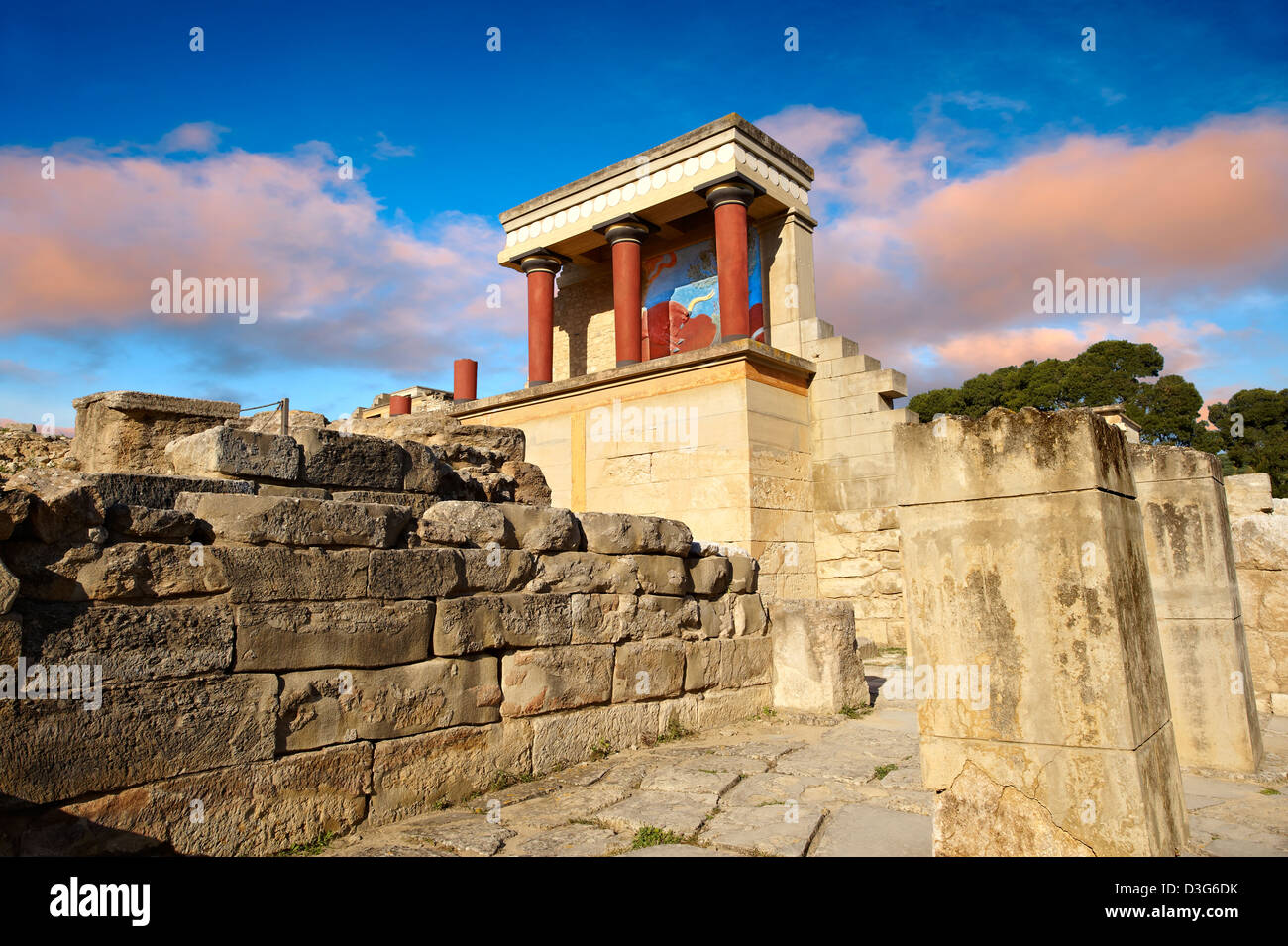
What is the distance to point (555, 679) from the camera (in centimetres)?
482

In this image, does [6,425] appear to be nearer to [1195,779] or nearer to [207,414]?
[207,414]

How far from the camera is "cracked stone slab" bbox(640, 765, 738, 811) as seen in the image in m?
4.24

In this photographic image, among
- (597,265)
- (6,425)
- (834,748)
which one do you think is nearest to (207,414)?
(6,425)

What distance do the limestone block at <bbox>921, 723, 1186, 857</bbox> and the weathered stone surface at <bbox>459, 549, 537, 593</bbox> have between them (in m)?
2.50

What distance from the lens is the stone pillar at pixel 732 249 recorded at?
12.0 metres

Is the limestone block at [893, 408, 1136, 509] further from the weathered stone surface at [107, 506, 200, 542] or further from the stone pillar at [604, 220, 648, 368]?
the stone pillar at [604, 220, 648, 368]

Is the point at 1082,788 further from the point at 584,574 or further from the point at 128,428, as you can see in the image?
the point at 128,428

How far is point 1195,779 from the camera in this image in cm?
438

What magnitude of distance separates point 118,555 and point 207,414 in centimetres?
234

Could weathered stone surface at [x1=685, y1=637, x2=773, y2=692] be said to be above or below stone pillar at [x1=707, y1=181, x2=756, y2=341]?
below

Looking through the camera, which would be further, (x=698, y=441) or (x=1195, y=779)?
(x=698, y=441)

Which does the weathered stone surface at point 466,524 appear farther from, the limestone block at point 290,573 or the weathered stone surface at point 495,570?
the limestone block at point 290,573

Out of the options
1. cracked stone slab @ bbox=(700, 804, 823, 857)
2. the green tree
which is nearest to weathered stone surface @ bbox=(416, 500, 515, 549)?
cracked stone slab @ bbox=(700, 804, 823, 857)
